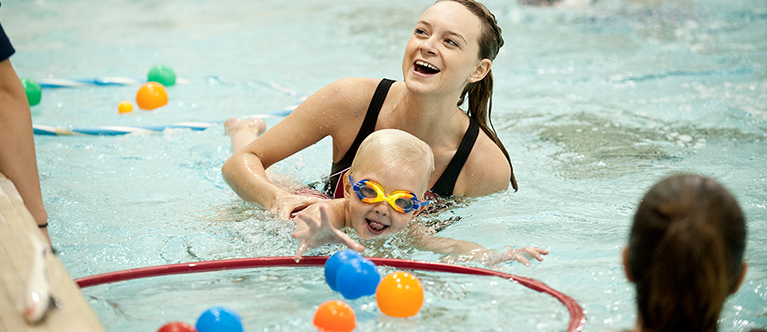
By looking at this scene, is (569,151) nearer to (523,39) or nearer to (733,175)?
(733,175)

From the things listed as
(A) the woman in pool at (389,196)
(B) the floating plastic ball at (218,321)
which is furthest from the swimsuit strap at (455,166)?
(B) the floating plastic ball at (218,321)

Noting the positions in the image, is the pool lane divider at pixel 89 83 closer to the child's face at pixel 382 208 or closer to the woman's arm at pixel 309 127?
the woman's arm at pixel 309 127

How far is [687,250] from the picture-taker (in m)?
1.63

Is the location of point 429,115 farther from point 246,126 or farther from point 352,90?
point 246,126

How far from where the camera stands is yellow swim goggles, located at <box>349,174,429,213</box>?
9.73 feet

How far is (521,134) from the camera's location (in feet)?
19.0

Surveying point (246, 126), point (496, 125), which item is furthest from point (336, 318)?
point (496, 125)

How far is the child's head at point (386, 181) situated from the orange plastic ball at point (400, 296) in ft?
1.89

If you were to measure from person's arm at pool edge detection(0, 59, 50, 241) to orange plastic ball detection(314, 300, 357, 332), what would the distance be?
4.08 ft

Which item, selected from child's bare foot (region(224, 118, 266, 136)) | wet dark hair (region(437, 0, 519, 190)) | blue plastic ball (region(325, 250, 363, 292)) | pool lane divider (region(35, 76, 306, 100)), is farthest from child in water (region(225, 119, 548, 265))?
pool lane divider (region(35, 76, 306, 100))

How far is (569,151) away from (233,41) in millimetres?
6947

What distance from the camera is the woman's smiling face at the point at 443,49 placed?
131 inches

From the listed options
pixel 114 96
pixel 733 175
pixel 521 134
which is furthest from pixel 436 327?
pixel 114 96

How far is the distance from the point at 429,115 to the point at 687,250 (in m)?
2.05
